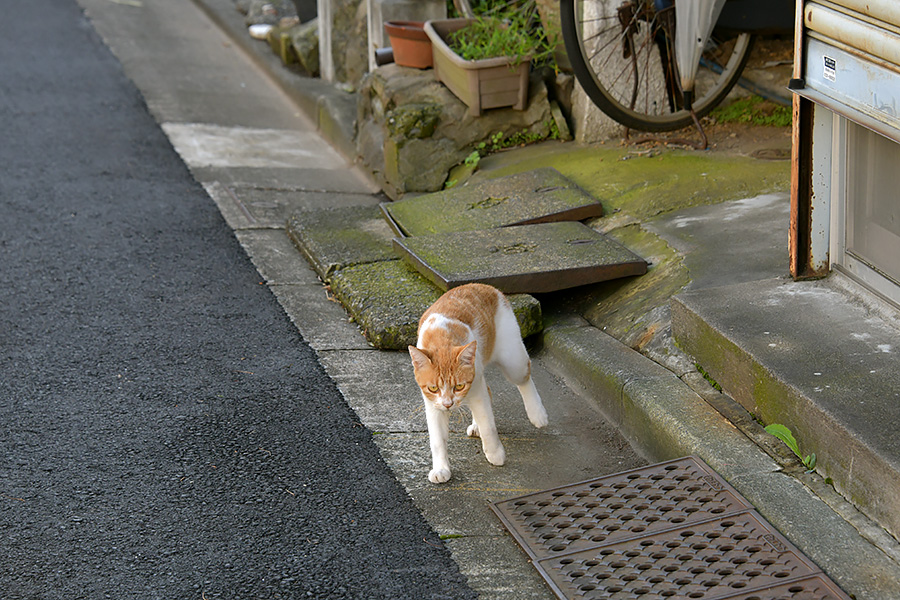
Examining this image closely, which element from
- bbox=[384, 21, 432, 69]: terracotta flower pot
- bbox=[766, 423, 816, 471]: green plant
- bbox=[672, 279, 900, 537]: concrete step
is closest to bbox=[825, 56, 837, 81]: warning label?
bbox=[672, 279, 900, 537]: concrete step

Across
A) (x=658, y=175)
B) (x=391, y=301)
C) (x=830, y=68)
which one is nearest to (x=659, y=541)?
(x=830, y=68)

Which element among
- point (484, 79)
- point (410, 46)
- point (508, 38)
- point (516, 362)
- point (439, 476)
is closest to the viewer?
point (439, 476)

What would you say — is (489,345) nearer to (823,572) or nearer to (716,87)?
(823,572)

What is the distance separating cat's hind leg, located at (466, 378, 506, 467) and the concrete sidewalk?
56 mm

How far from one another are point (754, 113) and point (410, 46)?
248cm

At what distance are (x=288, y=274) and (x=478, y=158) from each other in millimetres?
1673

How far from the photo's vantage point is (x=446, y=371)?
3197 millimetres

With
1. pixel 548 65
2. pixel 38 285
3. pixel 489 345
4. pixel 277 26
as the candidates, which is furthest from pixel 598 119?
pixel 277 26

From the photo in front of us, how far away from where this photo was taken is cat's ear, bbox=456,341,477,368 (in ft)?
10.4

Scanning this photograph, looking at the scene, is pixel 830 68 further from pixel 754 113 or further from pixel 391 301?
pixel 754 113

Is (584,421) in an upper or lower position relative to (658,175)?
lower

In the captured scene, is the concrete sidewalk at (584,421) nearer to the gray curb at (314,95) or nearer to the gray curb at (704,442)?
the gray curb at (704,442)

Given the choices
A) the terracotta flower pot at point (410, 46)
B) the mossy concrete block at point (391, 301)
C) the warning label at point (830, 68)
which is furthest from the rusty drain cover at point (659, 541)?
the terracotta flower pot at point (410, 46)

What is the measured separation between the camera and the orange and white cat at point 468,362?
3.21 metres
